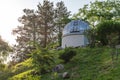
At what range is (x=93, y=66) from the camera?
25.3m

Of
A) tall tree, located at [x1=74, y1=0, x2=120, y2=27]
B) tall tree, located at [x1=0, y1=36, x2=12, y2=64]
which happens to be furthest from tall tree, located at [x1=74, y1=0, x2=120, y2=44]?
tall tree, located at [x1=0, y1=36, x2=12, y2=64]

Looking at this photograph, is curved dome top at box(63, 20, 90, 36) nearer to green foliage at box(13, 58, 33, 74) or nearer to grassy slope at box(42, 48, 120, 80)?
grassy slope at box(42, 48, 120, 80)

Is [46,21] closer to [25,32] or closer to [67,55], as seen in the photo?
[25,32]

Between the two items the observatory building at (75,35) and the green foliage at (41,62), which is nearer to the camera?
the green foliage at (41,62)

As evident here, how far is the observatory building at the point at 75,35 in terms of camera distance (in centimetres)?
4265

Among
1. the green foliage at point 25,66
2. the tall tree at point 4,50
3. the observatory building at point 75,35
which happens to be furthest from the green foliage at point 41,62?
the observatory building at point 75,35

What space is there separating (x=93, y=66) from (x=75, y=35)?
60.3ft

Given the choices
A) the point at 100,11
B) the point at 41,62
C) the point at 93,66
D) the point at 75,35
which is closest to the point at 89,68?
the point at 93,66

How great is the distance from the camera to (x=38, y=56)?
2714 centimetres

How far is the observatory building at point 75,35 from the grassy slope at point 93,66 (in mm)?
10233

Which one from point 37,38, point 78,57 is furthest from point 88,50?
point 37,38

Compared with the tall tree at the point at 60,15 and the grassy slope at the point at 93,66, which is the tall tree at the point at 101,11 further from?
the grassy slope at the point at 93,66

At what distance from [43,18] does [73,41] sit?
22.8 meters

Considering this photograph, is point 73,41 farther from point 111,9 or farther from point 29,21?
point 29,21
